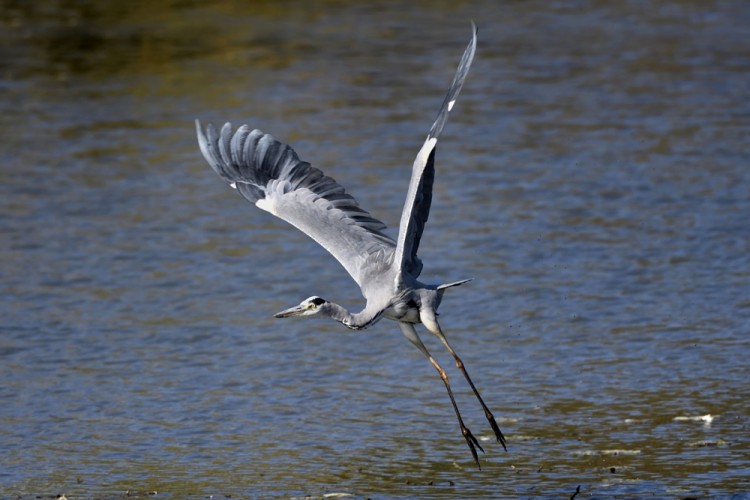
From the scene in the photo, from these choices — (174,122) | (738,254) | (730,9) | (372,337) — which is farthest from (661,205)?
(730,9)

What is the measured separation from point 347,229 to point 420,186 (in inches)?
47.4

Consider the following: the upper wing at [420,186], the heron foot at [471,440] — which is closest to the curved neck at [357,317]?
the upper wing at [420,186]

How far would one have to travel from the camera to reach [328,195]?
927 centimetres

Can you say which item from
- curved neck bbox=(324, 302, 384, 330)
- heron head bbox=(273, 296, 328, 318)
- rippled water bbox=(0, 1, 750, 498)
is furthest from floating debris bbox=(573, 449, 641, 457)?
heron head bbox=(273, 296, 328, 318)

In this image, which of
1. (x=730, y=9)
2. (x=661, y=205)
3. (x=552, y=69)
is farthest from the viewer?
(x=730, y=9)

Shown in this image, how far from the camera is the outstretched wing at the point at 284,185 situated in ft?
29.7

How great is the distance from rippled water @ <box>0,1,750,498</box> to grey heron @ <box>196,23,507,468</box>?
0.84 m

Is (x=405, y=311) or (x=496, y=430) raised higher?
(x=405, y=311)

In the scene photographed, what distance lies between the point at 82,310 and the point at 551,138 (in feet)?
21.2

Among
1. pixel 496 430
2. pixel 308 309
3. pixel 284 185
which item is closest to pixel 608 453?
pixel 496 430

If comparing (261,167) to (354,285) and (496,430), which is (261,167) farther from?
(354,285)

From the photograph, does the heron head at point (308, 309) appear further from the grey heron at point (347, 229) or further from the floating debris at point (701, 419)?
the floating debris at point (701, 419)

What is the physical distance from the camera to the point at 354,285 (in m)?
12.3

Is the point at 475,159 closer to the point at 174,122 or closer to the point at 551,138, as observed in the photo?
the point at 551,138
